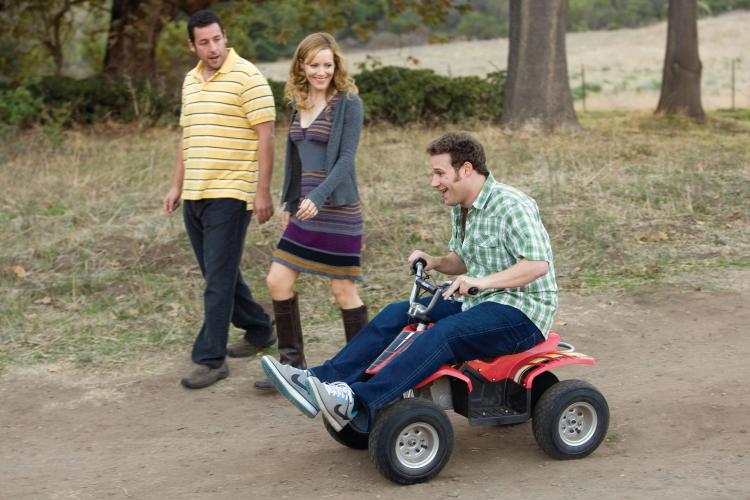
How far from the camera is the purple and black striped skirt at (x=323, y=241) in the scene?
6.08 meters

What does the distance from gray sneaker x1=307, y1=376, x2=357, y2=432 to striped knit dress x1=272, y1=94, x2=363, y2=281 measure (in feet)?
4.22

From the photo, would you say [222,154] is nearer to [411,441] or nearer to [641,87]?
[411,441]

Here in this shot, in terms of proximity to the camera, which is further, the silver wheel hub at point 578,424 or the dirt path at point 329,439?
the silver wheel hub at point 578,424

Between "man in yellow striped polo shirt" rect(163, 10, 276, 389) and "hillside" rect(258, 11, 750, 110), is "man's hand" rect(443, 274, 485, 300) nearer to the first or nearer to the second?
"man in yellow striped polo shirt" rect(163, 10, 276, 389)

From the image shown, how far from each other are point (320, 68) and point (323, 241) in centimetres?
95

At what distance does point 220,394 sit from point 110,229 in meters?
3.97

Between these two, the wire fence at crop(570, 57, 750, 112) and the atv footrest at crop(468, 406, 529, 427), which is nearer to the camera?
the atv footrest at crop(468, 406, 529, 427)

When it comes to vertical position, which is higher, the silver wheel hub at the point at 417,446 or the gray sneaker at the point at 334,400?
the gray sneaker at the point at 334,400

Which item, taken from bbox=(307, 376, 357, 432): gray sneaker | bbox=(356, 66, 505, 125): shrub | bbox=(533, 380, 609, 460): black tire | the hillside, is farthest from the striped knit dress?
the hillside

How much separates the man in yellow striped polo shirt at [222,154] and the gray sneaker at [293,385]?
4.91 ft

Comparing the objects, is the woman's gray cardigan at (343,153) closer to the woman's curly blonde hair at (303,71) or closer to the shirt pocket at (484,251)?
the woman's curly blonde hair at (303,71)

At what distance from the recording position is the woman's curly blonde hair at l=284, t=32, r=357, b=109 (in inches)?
234

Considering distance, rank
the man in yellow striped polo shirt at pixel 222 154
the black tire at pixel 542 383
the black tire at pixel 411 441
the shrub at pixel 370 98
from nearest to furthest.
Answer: the black tire at pixel 411 441, the black tire at pixel 542 383, the man in yellow striped polo shirt at pixel 222 154, the shrub at pixel 370 98

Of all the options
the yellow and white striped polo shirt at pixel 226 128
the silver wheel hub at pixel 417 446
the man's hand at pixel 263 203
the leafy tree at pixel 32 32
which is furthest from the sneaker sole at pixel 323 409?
the leafy tree at pixel 32 32
